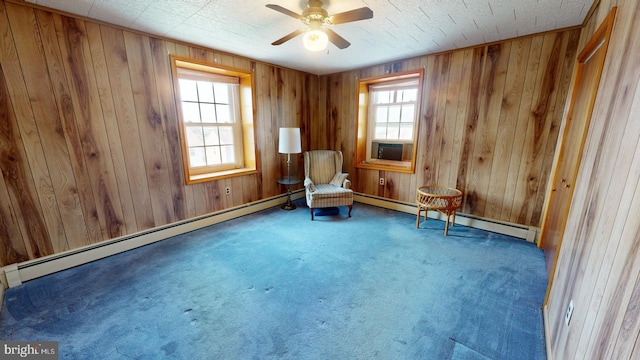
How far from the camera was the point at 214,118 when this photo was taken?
3395mm

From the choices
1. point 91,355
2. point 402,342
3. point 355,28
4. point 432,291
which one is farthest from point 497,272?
point 91,355

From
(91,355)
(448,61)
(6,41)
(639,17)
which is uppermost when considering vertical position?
(448,61)

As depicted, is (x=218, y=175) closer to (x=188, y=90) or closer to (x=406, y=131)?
(x=188, y=90)

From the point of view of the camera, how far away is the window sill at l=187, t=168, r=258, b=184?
3.10m

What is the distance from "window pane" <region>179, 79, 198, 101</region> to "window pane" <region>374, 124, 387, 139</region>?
280cm

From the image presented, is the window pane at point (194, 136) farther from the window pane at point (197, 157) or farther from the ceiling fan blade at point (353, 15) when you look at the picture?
the ceiling fan blade at point (353, 15)

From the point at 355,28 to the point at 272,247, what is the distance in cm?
244

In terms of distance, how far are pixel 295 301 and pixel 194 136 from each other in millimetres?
2547

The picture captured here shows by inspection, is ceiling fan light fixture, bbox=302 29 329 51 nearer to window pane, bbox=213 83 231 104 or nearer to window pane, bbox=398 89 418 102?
window pane, bbox=213 83 231 104

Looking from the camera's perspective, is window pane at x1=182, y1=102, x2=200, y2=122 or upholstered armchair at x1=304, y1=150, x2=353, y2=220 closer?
window pane at x1=182, y1=102, x2=200, y2=122

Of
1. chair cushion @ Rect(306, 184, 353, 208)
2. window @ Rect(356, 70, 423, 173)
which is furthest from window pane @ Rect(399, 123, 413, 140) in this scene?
chair cushion @ Rect(306, 184, 353, 208)

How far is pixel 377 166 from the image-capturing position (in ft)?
13.1

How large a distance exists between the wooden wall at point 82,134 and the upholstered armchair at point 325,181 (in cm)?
160

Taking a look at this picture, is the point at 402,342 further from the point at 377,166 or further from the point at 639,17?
the point at 377,166
